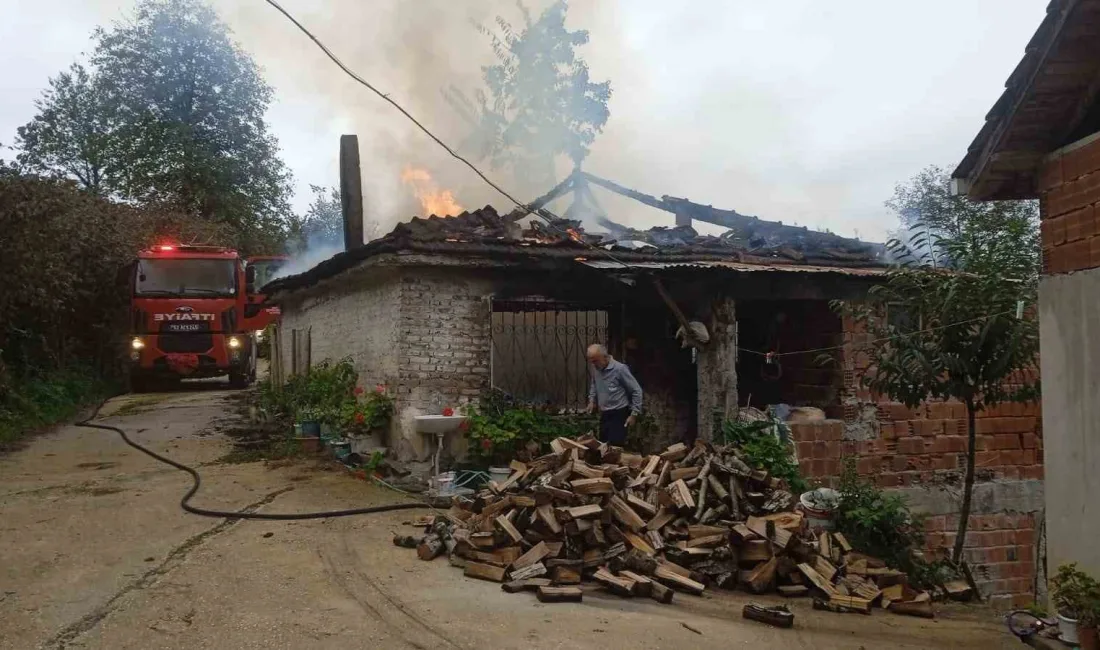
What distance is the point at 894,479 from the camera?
895 cm

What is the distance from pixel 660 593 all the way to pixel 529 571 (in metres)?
0.99

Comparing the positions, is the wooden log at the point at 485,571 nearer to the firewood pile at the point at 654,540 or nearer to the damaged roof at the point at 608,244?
the firewood pile at the point at 654,540

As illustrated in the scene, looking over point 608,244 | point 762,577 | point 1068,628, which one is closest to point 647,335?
point 608,244

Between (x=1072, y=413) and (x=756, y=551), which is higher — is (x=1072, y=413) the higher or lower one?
the higher one

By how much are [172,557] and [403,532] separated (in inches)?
76.2

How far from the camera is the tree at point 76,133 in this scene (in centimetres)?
2831

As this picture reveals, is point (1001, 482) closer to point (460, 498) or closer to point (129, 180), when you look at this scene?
point (460, 498)

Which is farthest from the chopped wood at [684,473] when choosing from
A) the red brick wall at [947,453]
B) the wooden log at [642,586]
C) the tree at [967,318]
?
the red brick wall at [947,453]

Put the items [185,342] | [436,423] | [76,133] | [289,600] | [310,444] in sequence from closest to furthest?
[289,600] < [436,423] < [310,444] < [185,342] < [76,133]

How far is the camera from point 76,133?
2931 cm

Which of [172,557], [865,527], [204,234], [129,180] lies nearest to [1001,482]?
[865,527]

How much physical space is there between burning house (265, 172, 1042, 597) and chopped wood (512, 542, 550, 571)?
10.3 ft

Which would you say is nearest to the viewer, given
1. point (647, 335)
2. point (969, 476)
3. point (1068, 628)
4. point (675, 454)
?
point (1068, 628)

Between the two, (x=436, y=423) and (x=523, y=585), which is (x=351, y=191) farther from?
(x=523, y=585)
